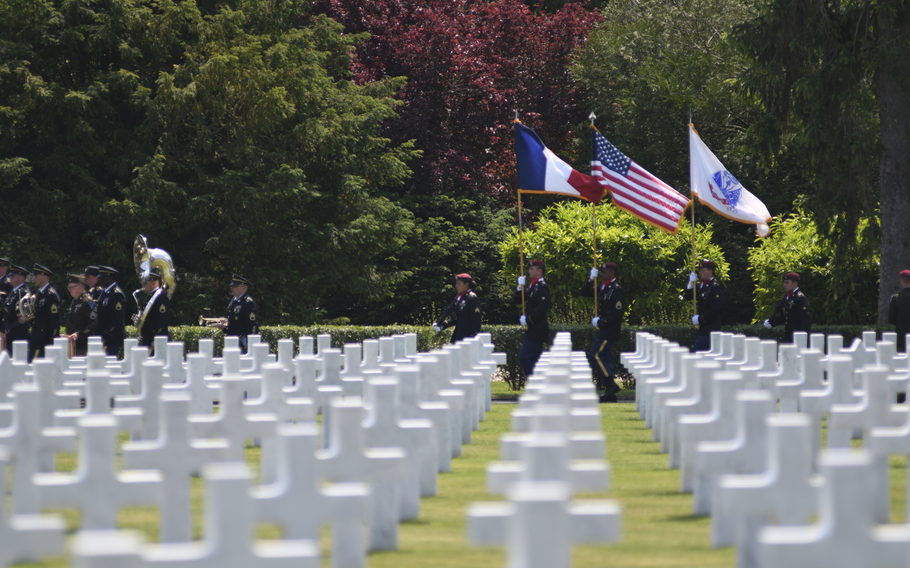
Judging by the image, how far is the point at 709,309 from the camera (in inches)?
552

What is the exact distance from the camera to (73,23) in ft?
67.6

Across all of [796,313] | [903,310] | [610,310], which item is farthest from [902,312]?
[610,310]

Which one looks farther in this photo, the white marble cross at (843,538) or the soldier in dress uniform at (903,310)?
the soldier in dress uniform at (903,310)

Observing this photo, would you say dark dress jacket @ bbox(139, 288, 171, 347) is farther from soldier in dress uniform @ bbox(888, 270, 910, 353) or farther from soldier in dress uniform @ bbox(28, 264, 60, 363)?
Result: soldier in dress uniform @ bbox(888, 270, 910, 353)

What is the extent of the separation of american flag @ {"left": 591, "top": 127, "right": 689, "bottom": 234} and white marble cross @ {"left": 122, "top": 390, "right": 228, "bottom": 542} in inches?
456

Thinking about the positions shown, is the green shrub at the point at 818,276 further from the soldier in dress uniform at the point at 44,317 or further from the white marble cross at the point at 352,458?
the white marble cross at the point at 352,458

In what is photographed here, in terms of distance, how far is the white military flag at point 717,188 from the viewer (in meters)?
15.6

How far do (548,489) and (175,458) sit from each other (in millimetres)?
1950

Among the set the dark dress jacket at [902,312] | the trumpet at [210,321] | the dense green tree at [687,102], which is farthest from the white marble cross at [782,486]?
the dense green tree at [687,102]

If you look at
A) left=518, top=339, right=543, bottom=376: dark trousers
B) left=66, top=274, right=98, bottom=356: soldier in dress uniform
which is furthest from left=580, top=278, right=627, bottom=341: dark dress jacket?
left=66, top=274, right=98, bottom=356: soldier in dress uniform

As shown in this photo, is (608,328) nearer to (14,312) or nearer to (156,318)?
(156,318)

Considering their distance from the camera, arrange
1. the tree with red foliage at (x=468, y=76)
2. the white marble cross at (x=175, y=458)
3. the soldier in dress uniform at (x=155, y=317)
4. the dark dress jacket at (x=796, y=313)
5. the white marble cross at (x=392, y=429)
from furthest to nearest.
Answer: the tree with red foliage at (x=468, y=76)
the dark dress jacket at (x=796, y=313)
the soldier in dress uniform at (x=155, y=317)
the white marble cross at (x=392, y=429)
the white marble cross at (x=175, y=458)

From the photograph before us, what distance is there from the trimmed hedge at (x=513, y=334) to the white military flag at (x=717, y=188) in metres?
1.67

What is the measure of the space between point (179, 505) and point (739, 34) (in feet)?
53.7
